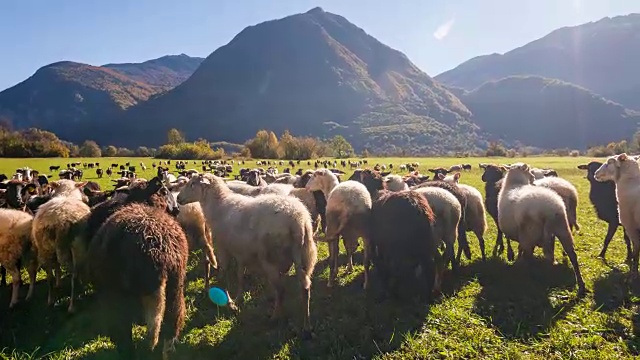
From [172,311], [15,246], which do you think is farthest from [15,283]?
[172,311]

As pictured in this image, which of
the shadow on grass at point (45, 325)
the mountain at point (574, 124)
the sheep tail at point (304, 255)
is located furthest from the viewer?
the mountain at point (574, 124)

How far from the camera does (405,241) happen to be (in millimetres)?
7355

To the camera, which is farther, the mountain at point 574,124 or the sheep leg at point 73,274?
the mountain at point 574,124

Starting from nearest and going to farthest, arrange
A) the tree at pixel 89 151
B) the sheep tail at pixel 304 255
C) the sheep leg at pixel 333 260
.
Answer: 1. the sheep tail at pixel 304 255
2. the sheep leg at pixel 333 260
3. the tree at pixel 89 151

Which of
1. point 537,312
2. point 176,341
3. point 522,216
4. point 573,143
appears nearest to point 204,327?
point 176,341

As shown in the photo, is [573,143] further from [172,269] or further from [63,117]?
[63,117]

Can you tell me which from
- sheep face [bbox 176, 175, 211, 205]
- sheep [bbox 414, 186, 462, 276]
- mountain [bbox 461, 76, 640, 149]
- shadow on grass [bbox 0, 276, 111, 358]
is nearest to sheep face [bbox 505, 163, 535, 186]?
sheep [bbox 414, 186, 462, 276]

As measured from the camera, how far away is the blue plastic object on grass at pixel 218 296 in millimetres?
7568

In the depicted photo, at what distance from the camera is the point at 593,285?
799 centimetres

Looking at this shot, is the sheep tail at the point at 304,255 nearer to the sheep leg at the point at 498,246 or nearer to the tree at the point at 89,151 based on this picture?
the sheep leg at the point at 498,246

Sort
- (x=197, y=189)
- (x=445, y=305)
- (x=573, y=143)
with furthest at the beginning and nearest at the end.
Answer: (x=573, y=143), (x=197, y=189), (x=445, y=305)

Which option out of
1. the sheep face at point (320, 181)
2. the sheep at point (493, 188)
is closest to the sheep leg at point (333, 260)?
the sheep face at point (320, 181)

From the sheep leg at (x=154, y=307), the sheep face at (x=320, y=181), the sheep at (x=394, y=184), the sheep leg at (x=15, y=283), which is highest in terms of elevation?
the sheep face at (x=320, y=181)

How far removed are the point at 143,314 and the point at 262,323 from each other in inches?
89.4
